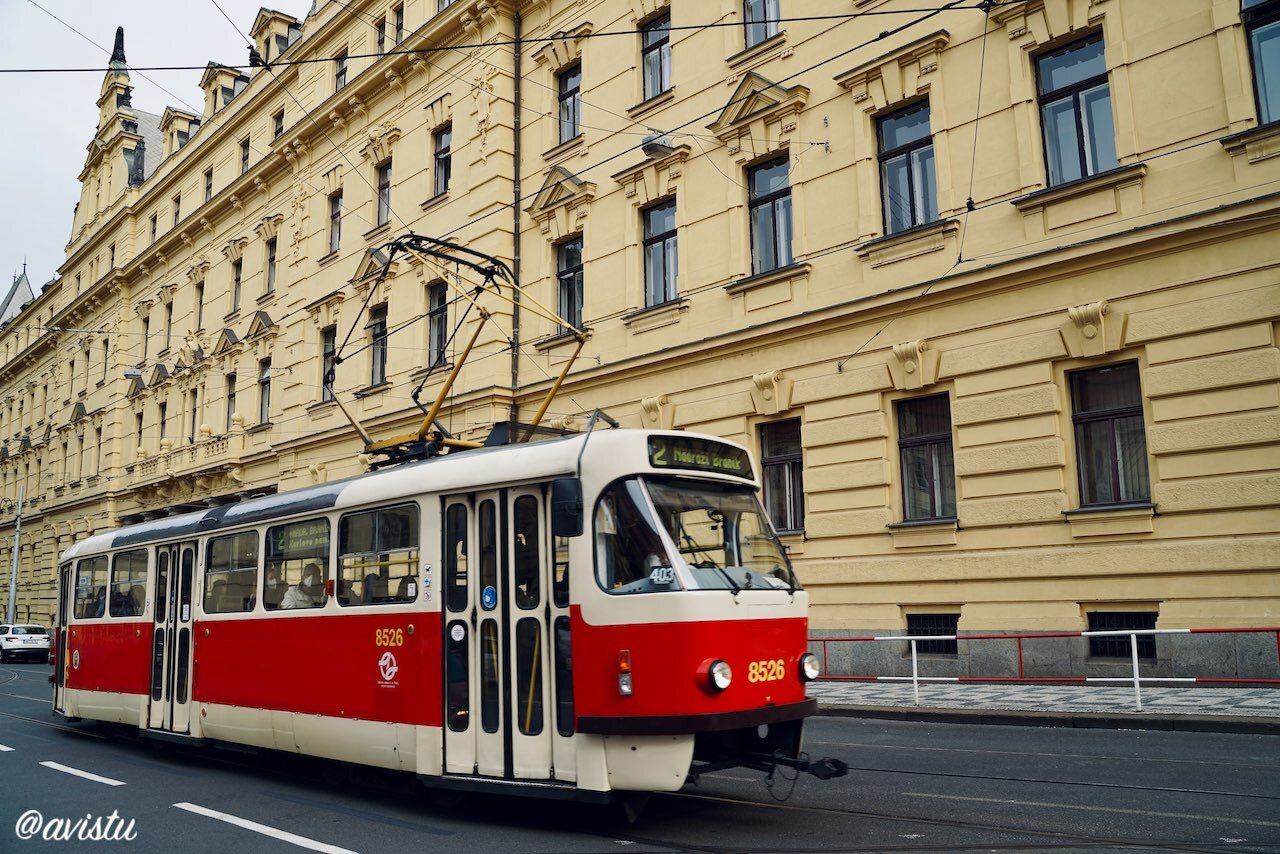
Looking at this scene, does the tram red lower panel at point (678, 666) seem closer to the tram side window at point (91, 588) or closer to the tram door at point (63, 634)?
the tram side window at point (91, 588)

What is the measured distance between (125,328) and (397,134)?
2271 centimetres

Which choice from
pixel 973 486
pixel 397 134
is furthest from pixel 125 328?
pixel 973 486

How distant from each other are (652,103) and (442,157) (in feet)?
24.7

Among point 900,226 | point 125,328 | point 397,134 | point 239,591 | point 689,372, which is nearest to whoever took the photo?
point 239,591

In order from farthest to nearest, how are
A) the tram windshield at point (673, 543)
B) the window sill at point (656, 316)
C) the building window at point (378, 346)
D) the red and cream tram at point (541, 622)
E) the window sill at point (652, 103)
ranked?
the building window at point (378, 346) → the window sill at point (652, 103) → the window sill at point (656, 316) → the tram windshield at point (673, 543) → the red and cream tram at point (541, 622)

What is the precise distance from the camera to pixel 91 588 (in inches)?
578

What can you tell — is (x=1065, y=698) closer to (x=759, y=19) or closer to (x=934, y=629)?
(x=934, y=629)

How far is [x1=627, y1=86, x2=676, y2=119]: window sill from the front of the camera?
19.8m

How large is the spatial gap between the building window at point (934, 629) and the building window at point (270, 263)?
24195 millimetres

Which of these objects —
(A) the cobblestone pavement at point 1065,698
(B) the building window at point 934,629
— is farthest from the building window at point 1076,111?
(A) the cobblestone pavement at point 1065,698

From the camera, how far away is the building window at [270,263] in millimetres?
32719

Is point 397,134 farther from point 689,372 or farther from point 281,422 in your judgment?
point 689,372

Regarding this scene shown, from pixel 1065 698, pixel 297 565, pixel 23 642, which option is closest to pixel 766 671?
pixel 297 565

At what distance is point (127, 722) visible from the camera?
13023 mm
